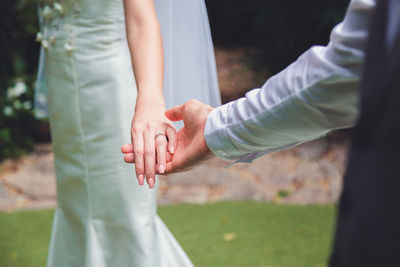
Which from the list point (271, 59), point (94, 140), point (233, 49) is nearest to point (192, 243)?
point (94, 140)

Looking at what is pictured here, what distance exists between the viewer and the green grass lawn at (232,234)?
299 centimetres

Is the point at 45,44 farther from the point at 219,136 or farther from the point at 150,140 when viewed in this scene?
the point at 219,136

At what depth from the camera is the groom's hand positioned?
1.42 metres

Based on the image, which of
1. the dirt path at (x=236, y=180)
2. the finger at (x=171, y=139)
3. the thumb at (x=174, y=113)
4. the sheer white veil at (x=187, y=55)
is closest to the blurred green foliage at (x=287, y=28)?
the dirt path at (x=236, y=180)

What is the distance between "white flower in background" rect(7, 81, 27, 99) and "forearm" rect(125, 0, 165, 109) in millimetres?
3497

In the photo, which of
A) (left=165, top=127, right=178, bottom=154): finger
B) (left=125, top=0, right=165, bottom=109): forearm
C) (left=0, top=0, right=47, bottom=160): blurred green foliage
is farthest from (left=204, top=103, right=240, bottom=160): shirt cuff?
(left=0, top=0, right=47, bottom=160): blurred green foliage

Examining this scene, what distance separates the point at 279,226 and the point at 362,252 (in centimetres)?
285

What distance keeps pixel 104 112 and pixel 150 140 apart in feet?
1.80

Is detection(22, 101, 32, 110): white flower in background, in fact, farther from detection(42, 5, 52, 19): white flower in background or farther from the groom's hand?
the groom's hand

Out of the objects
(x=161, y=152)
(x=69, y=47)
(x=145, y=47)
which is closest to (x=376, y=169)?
(x=161, y=152)

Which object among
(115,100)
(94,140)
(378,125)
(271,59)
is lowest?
(271,59)

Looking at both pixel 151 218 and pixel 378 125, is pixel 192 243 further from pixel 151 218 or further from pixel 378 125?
pixel 378 125

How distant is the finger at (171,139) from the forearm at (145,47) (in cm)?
15

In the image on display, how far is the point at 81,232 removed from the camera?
200 cm
